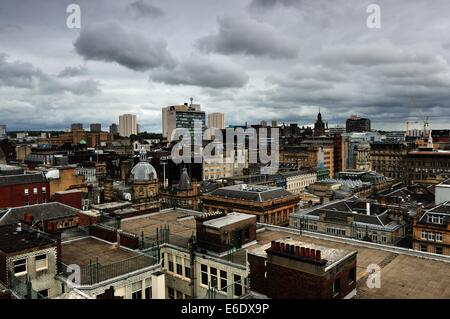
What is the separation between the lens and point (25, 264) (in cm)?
2403

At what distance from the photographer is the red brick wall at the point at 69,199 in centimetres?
6066

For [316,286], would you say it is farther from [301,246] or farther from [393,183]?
[393,183]

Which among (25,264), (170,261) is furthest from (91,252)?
(25,264)

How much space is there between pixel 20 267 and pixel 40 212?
2678cm

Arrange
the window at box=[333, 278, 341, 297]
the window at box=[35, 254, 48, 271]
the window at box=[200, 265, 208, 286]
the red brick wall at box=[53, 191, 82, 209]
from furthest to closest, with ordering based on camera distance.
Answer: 1. the red brick wall at box=[53, 191, 82, 209]
2. the window at box=[200, 265, 208, 286]
3. the window at box=[35, 254, 48, 271]
4. the window at box=[333, 278, 341, 297]

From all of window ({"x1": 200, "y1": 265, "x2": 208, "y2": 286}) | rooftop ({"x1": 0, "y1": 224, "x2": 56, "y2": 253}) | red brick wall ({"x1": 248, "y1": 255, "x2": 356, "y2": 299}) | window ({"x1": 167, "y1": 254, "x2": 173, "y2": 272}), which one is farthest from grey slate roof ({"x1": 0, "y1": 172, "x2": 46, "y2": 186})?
red brick wall ({"x1": 248, "y1": 255, "x2": 356, "y2": 299})

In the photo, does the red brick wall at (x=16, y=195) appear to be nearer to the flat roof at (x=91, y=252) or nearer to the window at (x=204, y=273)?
the flat roof at (x=91, y=252)

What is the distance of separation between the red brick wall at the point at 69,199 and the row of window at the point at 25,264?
126 ft

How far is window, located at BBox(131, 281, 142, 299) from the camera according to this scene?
25.5 metres

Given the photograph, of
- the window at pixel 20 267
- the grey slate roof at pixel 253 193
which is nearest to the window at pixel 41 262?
the window at pixel 20 267

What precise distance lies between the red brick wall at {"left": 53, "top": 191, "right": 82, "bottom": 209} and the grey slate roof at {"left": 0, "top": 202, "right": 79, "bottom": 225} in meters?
9.66

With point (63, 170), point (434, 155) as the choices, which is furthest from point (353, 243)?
point (434, 155)

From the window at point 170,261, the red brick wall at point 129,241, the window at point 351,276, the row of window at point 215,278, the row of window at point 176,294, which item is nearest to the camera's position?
the window at point 351,276

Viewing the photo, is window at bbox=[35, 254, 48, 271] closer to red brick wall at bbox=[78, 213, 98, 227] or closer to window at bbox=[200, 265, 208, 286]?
window at bbox=[200, 265, 208, 286]
